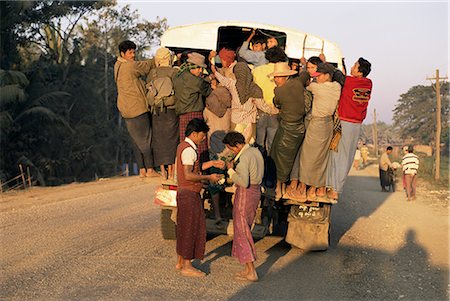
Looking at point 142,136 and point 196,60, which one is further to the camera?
point 142,136

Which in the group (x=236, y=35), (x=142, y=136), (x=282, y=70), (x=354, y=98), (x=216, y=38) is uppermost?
(x=236, y=35)

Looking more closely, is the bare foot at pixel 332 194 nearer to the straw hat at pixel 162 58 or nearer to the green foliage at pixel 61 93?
the straw hat at pixel 162 58

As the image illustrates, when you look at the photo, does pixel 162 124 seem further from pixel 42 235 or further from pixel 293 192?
pixel 42 235

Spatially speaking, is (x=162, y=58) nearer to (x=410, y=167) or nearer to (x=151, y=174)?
(x=151, y=174)

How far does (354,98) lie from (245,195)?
6.79 feet

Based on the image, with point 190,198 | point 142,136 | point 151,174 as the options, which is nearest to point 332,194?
point 190,198

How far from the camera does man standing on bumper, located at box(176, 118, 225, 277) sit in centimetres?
672

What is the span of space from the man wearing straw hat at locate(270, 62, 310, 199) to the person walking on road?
88 cm

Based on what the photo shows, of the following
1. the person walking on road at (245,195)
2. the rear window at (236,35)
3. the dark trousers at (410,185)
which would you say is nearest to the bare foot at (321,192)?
the person walking on road at (245,195)

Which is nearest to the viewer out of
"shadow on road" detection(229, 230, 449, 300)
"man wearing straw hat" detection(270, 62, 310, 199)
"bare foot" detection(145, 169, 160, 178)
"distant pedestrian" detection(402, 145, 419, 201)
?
"shadow on road" detection(229, 230, 449, 300)

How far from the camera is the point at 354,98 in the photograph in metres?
7.46

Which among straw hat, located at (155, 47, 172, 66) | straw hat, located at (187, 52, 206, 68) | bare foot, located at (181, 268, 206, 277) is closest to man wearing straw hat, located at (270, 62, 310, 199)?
straw hat, located at (187, 52, 206, 68)

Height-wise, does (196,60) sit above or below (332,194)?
above

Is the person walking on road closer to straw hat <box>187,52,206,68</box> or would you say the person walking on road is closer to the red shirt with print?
straw hat <box>187,52,206,68</box>
